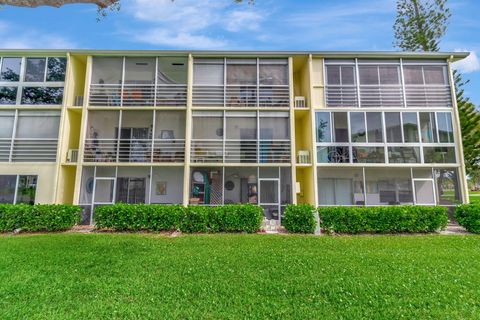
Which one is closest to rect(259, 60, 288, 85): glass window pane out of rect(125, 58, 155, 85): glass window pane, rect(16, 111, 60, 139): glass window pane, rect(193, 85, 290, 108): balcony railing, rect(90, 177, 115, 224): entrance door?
rect(193, 85, 290, 108): balcony railing

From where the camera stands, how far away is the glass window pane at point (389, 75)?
13.9 meters

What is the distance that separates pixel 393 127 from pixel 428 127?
1787mm

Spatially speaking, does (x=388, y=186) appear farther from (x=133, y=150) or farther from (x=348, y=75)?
(x=133, y=150)

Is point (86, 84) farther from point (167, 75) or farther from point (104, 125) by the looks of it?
point (167, 75)

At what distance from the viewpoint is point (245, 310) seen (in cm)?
396

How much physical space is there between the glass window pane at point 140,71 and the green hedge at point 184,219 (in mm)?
7112

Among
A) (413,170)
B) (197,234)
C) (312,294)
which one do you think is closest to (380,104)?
(413,170)

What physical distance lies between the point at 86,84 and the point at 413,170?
57.0ft

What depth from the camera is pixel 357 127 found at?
1341cm

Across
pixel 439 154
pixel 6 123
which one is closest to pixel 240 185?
pixel 439 154

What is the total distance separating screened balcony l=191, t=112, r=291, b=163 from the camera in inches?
517

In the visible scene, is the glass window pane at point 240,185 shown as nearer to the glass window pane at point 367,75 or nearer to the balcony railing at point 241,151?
the balcony railing at point 241,151

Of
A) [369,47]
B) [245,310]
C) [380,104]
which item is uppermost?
[369,47]

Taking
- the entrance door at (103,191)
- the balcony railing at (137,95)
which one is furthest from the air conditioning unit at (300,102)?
the entrance door at (103,191)
